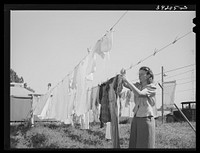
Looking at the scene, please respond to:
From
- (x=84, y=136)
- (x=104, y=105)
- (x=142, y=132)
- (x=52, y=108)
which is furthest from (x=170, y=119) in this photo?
(x=52, y=108)

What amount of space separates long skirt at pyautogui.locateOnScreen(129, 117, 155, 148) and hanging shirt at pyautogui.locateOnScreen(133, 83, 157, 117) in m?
0.04

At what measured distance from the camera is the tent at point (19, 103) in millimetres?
2807

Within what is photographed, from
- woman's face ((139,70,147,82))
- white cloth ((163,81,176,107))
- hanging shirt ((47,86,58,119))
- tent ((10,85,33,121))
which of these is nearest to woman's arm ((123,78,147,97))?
woman's face ((139,70,147,82))

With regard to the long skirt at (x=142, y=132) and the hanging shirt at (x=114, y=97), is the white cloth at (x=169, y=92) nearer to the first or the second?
the long skirt at (x=142, y=132)

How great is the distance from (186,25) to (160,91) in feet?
1.82

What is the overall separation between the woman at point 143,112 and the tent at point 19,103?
0.79 meters

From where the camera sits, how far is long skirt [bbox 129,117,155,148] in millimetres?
2727

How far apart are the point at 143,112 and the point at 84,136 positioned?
55 centimetres

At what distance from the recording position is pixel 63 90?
296 cm

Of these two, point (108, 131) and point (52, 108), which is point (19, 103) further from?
point (108, 131)

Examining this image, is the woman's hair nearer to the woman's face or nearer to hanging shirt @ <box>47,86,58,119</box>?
the woman's face

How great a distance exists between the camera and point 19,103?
2844mm

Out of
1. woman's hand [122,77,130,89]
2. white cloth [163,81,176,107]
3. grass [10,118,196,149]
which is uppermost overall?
woman's hand [122,77,130,89]

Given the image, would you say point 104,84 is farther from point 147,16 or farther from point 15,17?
point 15,17
